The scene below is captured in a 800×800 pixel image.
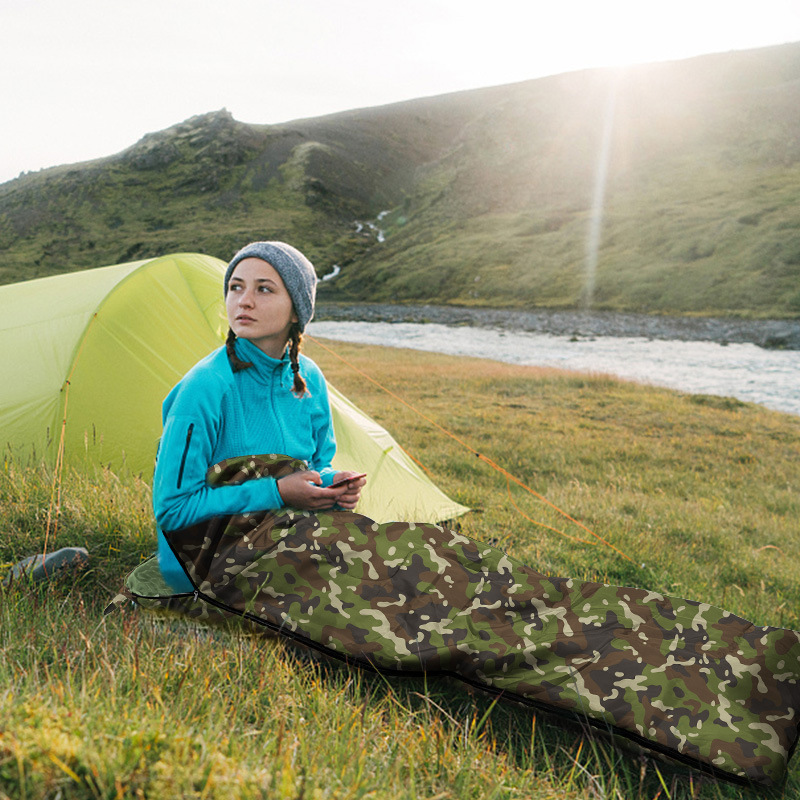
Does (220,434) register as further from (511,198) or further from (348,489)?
(511,198)

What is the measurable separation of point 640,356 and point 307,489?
28919mm

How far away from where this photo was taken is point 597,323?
44.5m

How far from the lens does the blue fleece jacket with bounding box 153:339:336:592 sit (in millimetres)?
2693

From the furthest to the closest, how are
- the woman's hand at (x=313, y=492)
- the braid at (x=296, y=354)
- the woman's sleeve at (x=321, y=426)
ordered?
the woman's sleeve at (x=321, y=426)
the braid at (x=296, y=354)
the woman's hand at (x=313, y=492)

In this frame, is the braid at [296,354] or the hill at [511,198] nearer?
the braid at [296,354]

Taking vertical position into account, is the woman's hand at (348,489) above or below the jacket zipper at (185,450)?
below

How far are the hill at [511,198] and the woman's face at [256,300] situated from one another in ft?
154

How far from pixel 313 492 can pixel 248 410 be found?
55 centimetres

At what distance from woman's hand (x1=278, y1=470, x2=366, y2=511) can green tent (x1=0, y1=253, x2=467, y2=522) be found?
1.93 m

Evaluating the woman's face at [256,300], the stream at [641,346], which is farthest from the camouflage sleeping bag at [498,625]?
the stream at [641,346]

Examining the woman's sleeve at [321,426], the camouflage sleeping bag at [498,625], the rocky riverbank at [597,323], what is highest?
the woman's sleeve at [321,426]

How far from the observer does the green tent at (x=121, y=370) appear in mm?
4566

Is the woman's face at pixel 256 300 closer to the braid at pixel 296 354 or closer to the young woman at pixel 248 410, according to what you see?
the young woman at pixel 248 410

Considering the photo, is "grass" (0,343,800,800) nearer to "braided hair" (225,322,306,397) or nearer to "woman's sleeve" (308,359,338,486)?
"woman's sleeve" (308,359,338,486)
